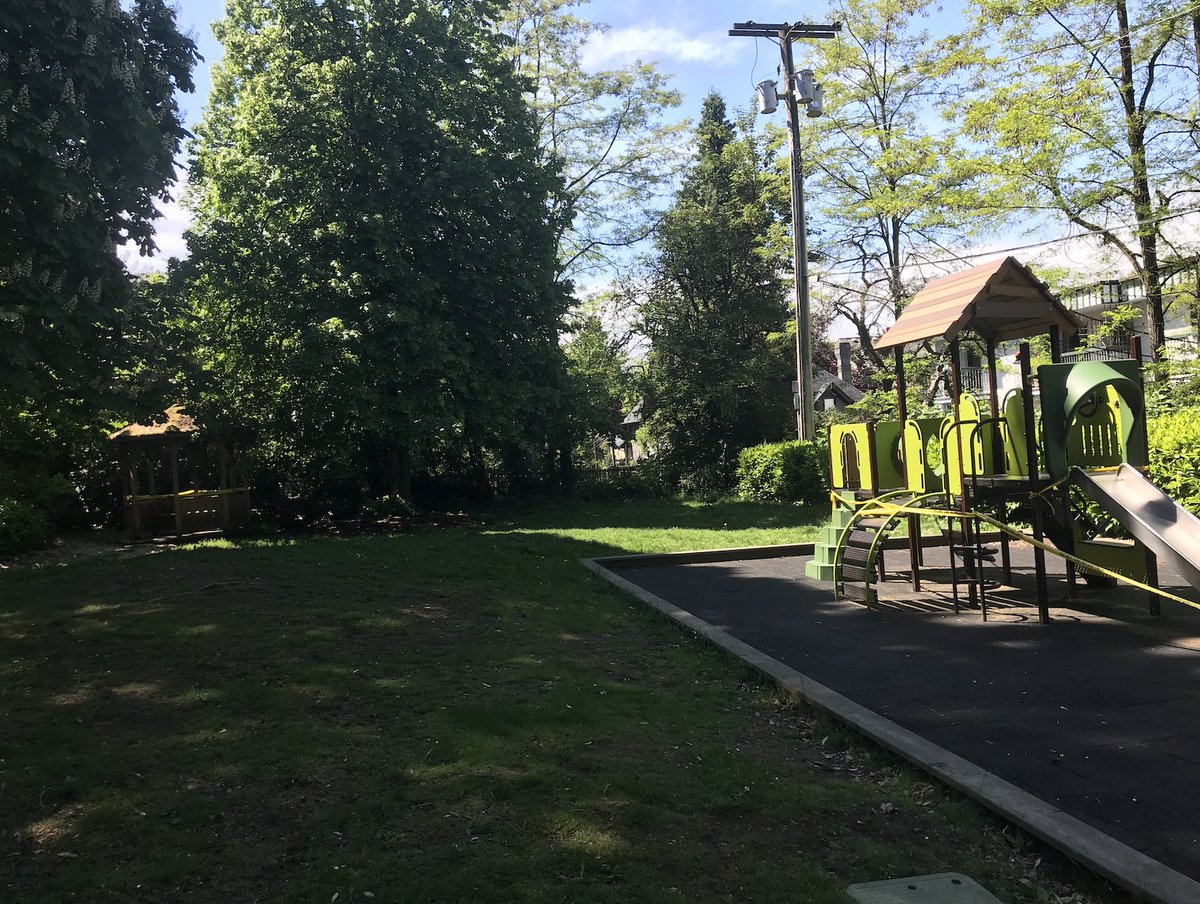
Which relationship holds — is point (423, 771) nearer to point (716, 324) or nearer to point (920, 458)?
point (920, 458)

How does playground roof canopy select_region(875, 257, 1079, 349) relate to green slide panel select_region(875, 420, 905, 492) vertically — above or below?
above

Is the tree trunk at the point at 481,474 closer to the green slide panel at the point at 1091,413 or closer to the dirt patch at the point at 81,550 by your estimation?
the dirt patch at the point at 81,550

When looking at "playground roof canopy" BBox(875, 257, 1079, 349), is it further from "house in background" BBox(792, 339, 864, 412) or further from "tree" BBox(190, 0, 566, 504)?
"house in background" BBox(792, 339, 864, 412)


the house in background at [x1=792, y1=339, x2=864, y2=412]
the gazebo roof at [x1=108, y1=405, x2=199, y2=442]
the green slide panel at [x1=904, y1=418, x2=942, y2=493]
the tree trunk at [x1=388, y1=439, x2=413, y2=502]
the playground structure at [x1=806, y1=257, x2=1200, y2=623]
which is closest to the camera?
the playground structure at [x1=806, y1=257, x2=1200, y2=623]

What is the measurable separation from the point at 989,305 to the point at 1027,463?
1622 millimetres

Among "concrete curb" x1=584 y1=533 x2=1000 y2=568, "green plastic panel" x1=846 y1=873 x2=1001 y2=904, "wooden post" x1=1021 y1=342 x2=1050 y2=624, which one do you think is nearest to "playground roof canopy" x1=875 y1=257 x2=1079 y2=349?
"wooden post" x1=1021 y1=342 x2=1050 y2=624

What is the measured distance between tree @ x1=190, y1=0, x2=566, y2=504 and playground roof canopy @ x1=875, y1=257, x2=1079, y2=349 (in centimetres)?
1092

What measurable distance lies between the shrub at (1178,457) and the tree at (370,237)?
12.3 m

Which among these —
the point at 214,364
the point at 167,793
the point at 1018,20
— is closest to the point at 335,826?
the point at 167,793

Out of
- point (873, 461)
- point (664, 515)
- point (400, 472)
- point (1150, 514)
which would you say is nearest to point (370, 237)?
point (400, 472)

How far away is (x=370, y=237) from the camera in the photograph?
1777cm

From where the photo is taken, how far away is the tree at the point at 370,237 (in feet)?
56.9

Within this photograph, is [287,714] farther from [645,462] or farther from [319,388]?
[645,462]

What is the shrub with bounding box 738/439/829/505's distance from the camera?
814 inches
